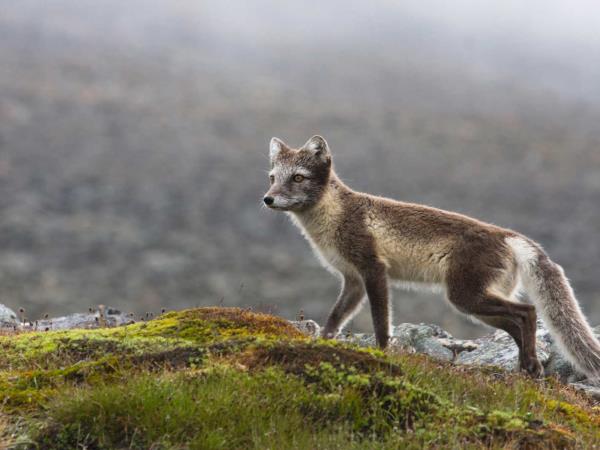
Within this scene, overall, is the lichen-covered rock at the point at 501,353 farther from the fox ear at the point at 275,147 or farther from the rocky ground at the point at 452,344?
the fox ear at the point at 275,147

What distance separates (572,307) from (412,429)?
403 cm

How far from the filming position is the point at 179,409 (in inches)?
212

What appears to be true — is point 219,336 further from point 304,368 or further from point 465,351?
point 465,351

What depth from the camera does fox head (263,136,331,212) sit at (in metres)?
9.97

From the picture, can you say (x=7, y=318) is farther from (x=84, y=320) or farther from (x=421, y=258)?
(x=421, y=258)

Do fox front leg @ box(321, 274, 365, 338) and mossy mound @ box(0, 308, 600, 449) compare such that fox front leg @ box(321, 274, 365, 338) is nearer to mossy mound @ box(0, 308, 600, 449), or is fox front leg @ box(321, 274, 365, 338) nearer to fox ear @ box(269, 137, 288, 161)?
fox ear @ box(269, 137, 288, 161)

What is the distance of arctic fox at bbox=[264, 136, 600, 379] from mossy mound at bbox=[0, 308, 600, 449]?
140cm

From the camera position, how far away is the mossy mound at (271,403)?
5.34 m

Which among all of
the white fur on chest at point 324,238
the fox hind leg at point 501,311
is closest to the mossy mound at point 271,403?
the fox hind leg at point 501,311

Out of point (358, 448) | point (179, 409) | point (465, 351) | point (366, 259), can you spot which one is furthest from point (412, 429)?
point (465, 351)

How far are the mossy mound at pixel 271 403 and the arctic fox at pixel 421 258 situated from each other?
1.40m

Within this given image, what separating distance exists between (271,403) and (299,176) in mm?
4917

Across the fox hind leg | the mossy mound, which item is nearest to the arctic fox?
the fox hind leg

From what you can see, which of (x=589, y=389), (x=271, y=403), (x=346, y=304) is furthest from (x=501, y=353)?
(x=271, y=403)
